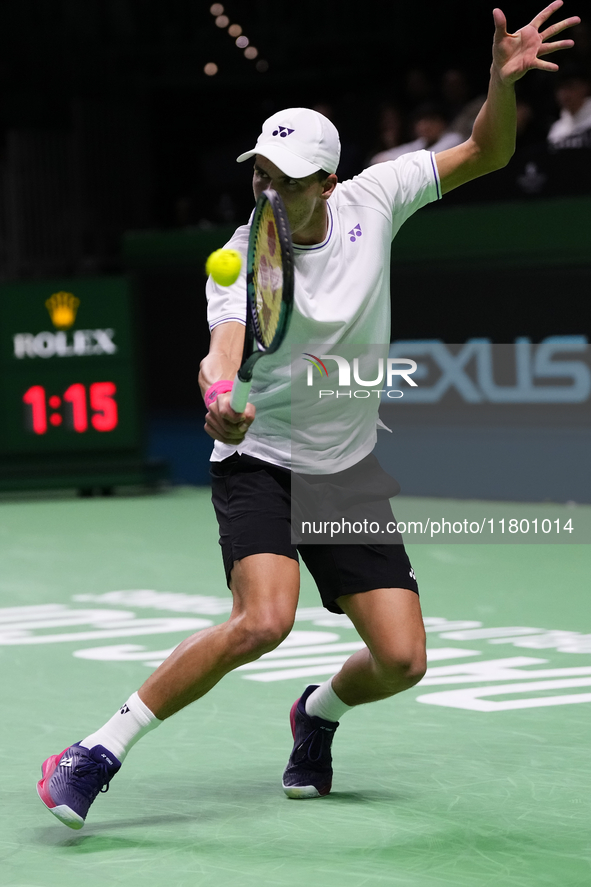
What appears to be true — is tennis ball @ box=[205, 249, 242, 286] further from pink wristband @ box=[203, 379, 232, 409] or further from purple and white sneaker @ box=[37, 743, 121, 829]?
purple and white sneaker @ box=[37, 743, 121, 829]

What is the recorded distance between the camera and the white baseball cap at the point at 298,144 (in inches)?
157

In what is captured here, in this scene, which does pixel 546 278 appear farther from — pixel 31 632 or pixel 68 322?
pixel 31 632

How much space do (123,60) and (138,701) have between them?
14.3 meters

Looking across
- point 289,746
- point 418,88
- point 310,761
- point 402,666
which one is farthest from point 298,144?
point 418,88

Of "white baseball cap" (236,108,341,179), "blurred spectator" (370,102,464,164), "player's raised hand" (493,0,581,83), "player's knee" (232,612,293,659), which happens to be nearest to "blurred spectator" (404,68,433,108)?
"blurred spectator" (370,102,464,164)

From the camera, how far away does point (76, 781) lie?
4004 mm

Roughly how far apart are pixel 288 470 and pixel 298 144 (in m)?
0.90

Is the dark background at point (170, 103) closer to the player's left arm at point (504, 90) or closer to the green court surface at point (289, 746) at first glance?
the green court surface at point (289, 746)

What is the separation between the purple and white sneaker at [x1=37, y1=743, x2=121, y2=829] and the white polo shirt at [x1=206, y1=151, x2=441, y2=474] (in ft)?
2.93

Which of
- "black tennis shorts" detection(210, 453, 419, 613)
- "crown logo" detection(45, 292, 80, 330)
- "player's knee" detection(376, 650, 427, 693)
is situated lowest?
"player's knee" detection(376, 650, 427, 693)

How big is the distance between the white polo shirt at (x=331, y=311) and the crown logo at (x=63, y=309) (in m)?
8.97

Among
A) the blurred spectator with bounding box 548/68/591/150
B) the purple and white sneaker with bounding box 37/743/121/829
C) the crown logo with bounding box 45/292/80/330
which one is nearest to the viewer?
the purple and white sneaker with bounding box 37/743/121/829

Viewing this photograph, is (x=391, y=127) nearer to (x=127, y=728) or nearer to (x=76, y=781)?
(x=127, y=728)

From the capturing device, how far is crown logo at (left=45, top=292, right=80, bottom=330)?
13.2 metres
